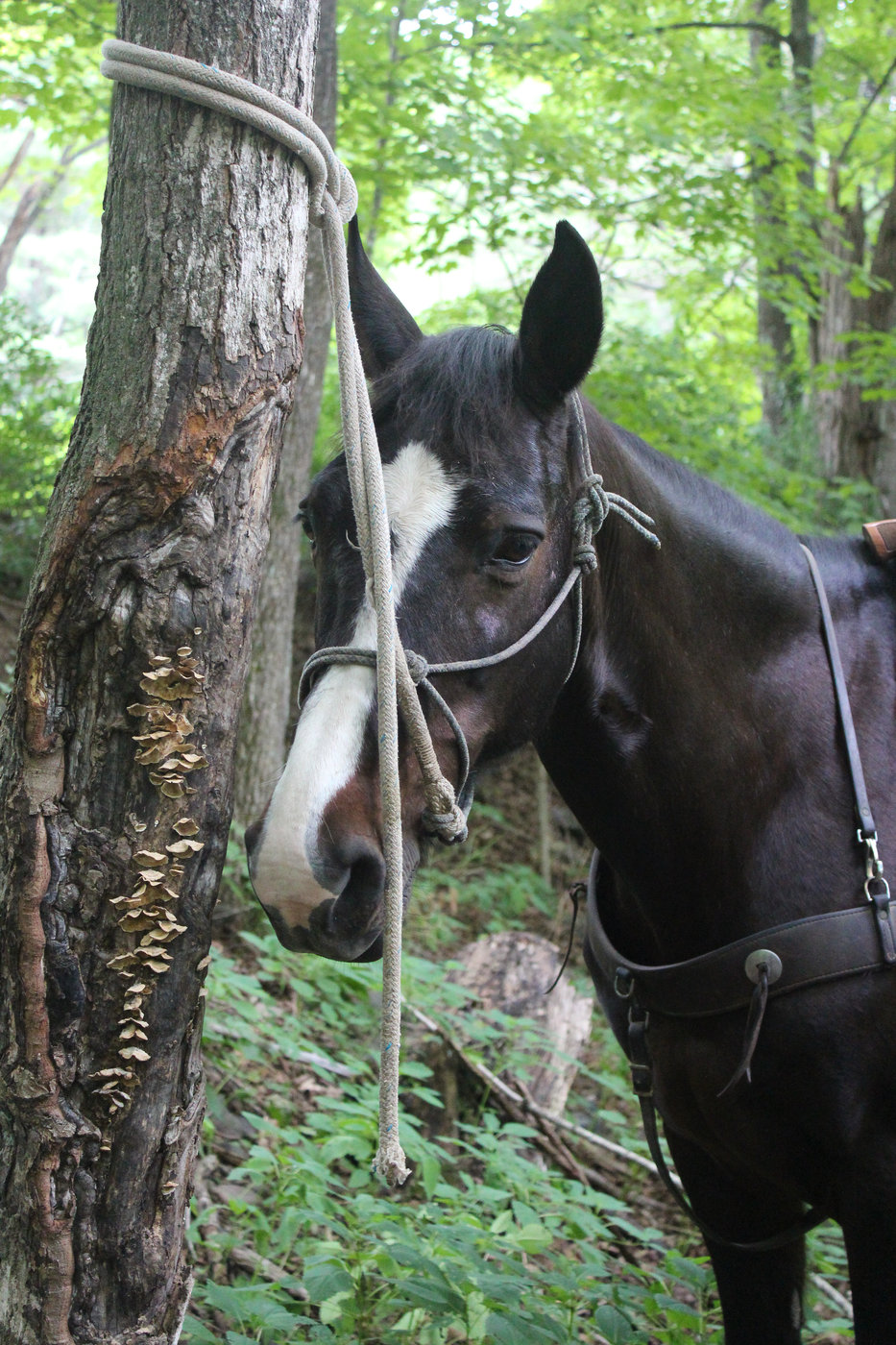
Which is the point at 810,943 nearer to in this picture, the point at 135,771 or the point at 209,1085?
the point at 135,771

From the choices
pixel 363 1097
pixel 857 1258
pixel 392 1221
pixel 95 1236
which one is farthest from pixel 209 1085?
pixel 857 1258

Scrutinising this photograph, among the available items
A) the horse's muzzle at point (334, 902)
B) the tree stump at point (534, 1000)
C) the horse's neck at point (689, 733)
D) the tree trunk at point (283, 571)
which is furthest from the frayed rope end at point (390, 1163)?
the tree trunk at point (283, 571)

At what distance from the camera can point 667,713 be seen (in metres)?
2.07

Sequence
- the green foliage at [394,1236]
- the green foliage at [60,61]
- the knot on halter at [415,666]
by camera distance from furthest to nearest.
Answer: the green foliage at [60,61], the green foliage at [394,1236], the knot on halter at [415,666]

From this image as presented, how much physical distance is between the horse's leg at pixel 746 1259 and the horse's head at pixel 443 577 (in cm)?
128

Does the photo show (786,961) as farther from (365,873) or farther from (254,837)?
(254,837)

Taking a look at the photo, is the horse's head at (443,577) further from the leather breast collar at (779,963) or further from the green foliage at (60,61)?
the green foliage at (60,61)

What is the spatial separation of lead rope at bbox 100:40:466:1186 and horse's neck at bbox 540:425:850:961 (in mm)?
538

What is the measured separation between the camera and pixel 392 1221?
2.62 metres

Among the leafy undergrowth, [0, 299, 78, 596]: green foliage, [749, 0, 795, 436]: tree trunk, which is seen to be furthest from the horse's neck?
[0, 299, 78, 596]: green foliage

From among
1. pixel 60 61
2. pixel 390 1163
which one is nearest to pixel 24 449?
pixel 60 61

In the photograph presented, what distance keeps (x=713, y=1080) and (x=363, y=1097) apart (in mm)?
1668

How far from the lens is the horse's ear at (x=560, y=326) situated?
175cm

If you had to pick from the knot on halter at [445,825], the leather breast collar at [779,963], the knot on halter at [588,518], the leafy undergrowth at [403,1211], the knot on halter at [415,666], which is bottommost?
the leafy undergrowth at [403,1211]
